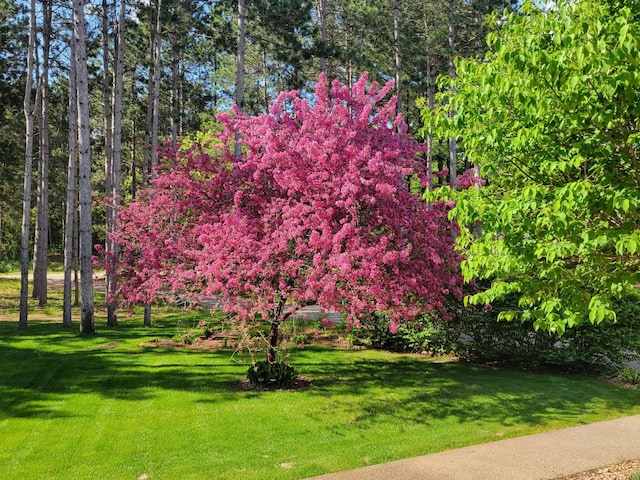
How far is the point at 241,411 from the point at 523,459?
4.54 metres

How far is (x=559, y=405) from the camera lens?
8.77 m

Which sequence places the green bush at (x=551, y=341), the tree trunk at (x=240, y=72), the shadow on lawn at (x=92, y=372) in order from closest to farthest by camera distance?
the shadow on lawn at (x=92, y=372) < the green bush at (x=551, y=341) < the tree trunk at (x=240, y=72)

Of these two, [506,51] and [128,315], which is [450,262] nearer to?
[506,51]

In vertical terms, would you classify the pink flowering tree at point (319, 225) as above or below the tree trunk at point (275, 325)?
above

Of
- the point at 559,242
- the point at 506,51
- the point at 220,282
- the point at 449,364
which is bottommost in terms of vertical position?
the point at 449,364

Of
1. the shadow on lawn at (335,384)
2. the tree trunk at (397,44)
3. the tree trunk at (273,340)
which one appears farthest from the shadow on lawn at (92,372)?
the tree trunk at (397,44)

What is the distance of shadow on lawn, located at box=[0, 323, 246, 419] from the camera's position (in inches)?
350

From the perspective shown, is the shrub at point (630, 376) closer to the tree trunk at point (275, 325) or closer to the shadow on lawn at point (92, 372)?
the tree trunk at point (275, 325)

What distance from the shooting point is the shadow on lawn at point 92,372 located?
890 centimetres

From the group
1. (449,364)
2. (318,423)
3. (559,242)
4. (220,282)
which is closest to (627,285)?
(559,242)

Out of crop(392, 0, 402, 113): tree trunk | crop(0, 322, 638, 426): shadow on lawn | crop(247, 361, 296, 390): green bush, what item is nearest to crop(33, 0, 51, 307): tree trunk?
crop(0, 322, 638, 426): shadow on lawn

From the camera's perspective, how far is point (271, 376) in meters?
9.74

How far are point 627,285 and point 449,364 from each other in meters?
8.17

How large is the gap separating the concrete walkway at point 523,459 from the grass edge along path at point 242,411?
363 mm
